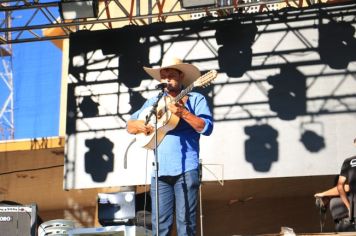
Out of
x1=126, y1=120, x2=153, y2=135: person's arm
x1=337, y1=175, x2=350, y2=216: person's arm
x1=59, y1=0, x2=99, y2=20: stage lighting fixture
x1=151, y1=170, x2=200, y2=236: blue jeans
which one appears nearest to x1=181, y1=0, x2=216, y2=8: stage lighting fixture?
x1=59, y1=0, x2=99, y2=20: stage lighting fixture

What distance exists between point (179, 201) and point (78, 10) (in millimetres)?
4379

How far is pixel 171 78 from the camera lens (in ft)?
16.2

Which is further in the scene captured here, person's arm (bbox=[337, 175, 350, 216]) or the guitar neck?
person's arm (bbox=[337, 175, 350, 216])

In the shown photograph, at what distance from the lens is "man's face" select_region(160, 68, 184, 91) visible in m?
4.91

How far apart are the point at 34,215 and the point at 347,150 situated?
3.89m

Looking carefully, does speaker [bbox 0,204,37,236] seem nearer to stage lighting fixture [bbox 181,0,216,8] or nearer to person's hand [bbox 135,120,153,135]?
person's hand [bbox 135,120,153,135]

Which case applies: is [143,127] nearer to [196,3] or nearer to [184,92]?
[184,92]

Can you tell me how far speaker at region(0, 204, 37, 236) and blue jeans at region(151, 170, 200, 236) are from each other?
5.39 feet

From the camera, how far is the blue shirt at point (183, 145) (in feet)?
15.7

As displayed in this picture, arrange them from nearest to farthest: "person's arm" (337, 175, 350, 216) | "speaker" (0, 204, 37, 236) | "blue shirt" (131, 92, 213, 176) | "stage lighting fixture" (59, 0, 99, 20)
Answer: "blue shirt" (131, 92, 213, 176)
"speaker" (0, 204, 37, 236)
"person's arm" (337, 175, 350, 216)
"stage lighting fixture" (59, 0, 99, 20)

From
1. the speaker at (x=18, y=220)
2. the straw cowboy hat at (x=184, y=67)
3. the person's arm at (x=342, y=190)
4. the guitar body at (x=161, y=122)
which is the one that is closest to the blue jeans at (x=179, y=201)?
the guitar body at (x=161, y=122)

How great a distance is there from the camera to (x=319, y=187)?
10.0m

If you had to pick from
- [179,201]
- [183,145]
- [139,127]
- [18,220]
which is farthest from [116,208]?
[179,201]

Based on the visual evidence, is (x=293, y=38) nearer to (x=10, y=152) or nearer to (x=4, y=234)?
(x=4, y=234)
